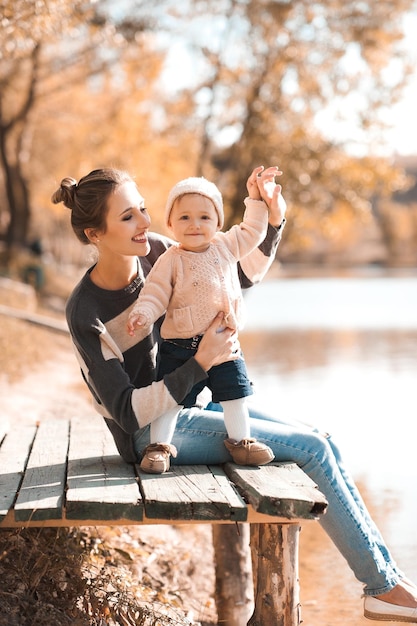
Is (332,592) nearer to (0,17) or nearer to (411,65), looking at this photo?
(0,17)

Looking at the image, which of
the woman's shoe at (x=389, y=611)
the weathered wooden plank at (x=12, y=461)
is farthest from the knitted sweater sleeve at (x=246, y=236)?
the woman's shoe at (x=389, y=611)

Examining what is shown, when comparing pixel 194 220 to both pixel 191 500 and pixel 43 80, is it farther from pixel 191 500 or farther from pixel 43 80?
pixel 43 80

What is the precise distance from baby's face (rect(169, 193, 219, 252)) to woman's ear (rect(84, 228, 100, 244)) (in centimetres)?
32

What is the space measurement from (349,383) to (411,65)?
31.5 ft

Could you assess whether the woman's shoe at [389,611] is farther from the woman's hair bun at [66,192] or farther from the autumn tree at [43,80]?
the autumn tree at [43,80]

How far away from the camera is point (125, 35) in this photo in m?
20.1

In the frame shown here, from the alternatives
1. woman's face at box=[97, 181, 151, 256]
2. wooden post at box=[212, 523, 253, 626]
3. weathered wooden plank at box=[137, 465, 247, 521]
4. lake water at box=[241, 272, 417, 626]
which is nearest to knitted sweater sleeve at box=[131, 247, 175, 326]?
woman's face at box=[97, 181, 151, 256]

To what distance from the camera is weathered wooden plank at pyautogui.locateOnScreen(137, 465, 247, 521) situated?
11.2ft

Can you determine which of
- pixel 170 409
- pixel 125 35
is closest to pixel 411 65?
pixel 125 35

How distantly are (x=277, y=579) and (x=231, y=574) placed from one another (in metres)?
1.27

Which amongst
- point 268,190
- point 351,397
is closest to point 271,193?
point 268,190

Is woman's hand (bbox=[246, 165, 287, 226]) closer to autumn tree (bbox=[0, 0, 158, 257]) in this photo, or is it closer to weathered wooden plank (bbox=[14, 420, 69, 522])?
weathered wooden plank (bbox=[14, 420, 69, 522])

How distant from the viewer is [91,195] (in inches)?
156

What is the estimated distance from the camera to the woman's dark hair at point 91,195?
13.0 feet
